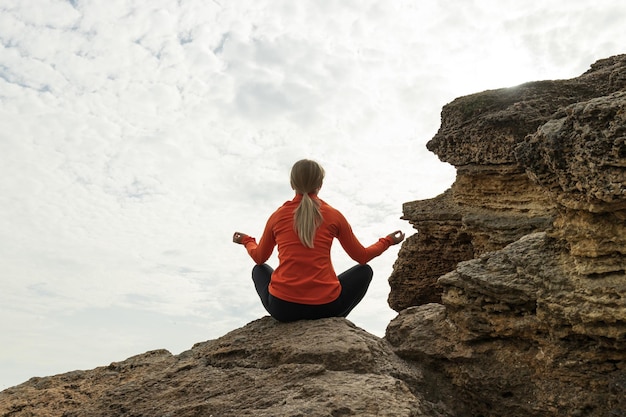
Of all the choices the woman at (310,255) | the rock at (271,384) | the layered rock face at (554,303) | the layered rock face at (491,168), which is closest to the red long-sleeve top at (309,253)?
the woman at (310,255)

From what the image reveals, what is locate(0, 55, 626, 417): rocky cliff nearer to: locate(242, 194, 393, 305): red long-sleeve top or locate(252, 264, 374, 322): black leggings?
locate(252, 264, 374, 322): black leggings

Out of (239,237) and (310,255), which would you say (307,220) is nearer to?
(310,255)

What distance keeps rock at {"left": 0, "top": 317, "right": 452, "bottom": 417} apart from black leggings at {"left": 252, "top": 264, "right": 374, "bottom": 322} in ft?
0.50

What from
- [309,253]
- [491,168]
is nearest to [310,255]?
[309,253]

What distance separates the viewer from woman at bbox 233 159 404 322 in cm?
688

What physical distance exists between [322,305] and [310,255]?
652 millimetres

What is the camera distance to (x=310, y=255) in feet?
22.6

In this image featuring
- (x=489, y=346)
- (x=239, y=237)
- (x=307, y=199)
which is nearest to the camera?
(x=489, y=346)

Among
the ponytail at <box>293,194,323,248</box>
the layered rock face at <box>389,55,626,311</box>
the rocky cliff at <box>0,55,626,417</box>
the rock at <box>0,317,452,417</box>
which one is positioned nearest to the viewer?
the rock at <box>0,317,452,417</box>

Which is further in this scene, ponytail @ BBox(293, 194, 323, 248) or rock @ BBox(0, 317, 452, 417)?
ponytail @ BBox(293, 194, 323, 248)

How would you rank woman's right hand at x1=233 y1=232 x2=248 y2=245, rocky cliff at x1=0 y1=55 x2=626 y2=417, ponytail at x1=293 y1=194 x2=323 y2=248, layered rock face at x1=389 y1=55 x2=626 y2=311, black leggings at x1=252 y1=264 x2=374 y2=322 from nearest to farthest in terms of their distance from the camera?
rocky cliff at x1=0 y1=55 x2=626 y2=417, ponytail at x1=293 y1=194 x2=323 y2=248, black leggings at x1=252 y1=264 x2=374 y2=322, woman's right hand at x1=233 y1=232 x2=248 y2=245, layered rock face at x1=389 y1=55 x2=626 y2=311

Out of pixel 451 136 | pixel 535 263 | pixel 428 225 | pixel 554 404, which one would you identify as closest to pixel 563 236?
pixel 535 263

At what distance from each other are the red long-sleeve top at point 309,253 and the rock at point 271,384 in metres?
0.39

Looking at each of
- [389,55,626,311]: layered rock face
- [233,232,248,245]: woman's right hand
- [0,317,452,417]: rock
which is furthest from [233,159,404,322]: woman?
[389,55,626,311]: layered rock face
